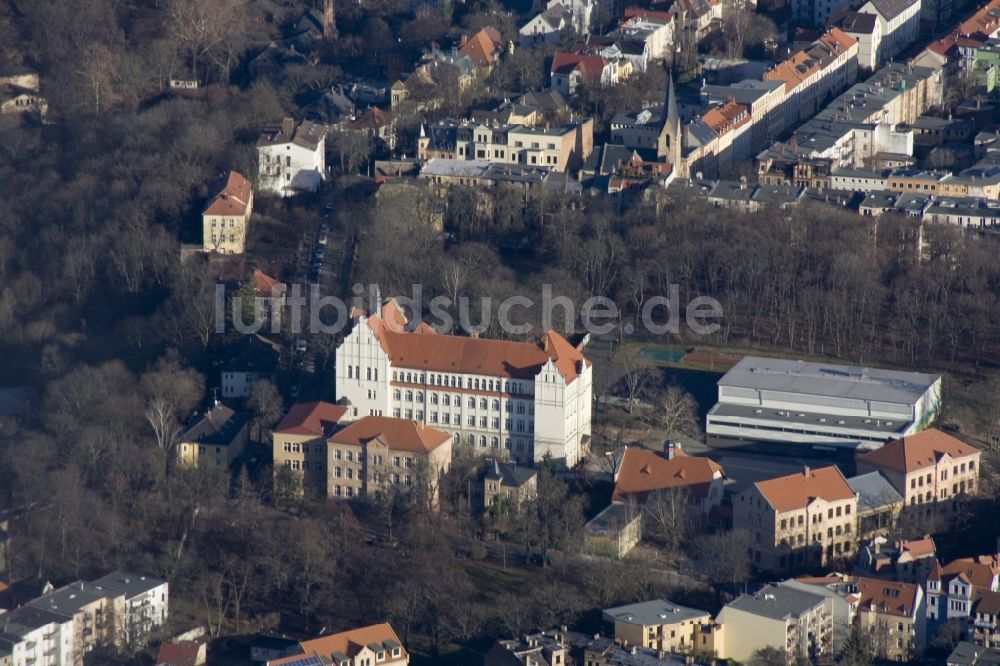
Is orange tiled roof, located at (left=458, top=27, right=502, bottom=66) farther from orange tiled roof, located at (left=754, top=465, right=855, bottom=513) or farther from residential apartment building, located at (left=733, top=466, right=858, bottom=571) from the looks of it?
residential apartment building, located at (left=733, top=466, right=858, bottom=571)

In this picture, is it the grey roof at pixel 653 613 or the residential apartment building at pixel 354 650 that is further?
the grey roof at pixel 653 613

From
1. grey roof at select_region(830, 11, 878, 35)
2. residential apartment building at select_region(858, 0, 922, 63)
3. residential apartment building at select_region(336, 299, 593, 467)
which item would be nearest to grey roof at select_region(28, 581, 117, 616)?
residential apartment building at select_region(336, 299, 593, 467)

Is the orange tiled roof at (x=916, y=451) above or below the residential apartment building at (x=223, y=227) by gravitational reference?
below

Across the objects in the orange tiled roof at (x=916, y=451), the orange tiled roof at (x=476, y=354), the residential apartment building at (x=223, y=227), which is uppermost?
the residential apartment building at (x=223, y=227)

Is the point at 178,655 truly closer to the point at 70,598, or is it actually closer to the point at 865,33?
the point at 70,598

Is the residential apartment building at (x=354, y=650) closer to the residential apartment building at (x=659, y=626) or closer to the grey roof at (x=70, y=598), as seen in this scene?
the residential apartment building at (x=659, y=626)

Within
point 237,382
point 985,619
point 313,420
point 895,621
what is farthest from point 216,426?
point 985,619

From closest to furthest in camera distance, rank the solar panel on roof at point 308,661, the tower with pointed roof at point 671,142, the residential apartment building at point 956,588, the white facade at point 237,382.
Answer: the solar panel on roof at point 308,661
the residential apartment building at point 956,588
the white facade at point 237,382
the tower with pointed roof at point 671,142

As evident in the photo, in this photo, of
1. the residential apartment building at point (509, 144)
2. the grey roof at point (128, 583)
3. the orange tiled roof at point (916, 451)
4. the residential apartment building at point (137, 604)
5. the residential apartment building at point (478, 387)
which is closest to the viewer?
the residential apartment building at point (137, 604)

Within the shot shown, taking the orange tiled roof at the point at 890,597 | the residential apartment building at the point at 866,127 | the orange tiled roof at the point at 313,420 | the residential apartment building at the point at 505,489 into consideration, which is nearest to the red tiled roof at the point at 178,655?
the orange tiled roof at the point at 313,420

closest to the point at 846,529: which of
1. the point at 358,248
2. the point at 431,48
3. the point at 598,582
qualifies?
the point at 598,582
